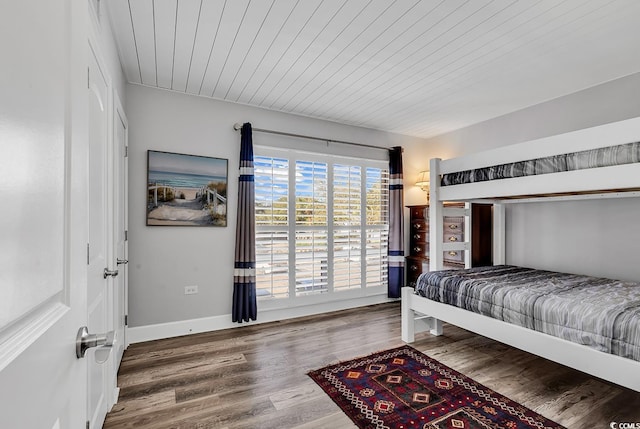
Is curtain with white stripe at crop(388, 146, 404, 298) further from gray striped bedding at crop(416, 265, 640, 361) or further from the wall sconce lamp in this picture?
gray striped bedding at crop(416, 265, 640, 361)

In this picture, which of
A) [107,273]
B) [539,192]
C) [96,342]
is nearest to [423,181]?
[539,192]

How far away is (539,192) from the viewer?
7.49 ft

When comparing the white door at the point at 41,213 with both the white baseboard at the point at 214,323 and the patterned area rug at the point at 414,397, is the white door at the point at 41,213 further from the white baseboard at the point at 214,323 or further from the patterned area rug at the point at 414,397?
the white baseboard at the point at 214,323

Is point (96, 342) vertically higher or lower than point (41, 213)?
lower

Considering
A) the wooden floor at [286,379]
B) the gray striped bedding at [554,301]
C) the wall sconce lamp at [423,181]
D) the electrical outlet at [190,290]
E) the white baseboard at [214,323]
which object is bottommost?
the wooden floor at [286,379]

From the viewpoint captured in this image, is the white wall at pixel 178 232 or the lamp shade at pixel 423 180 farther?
the lamp shade at pixel 423 180

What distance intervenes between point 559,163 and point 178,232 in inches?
131

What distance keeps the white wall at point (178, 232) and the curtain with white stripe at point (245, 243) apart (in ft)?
0.35

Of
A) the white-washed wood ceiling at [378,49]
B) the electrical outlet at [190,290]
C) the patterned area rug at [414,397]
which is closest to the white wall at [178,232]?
the electrical outlet at [190,290]

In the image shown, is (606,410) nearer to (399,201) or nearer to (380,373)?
(380,373)

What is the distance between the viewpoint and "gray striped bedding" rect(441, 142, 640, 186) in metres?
1.88

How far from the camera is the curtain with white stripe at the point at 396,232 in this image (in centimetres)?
437

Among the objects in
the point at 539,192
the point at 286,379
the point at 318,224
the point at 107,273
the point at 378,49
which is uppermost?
the point at 378,49

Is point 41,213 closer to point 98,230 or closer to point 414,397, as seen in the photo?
point 98,230
